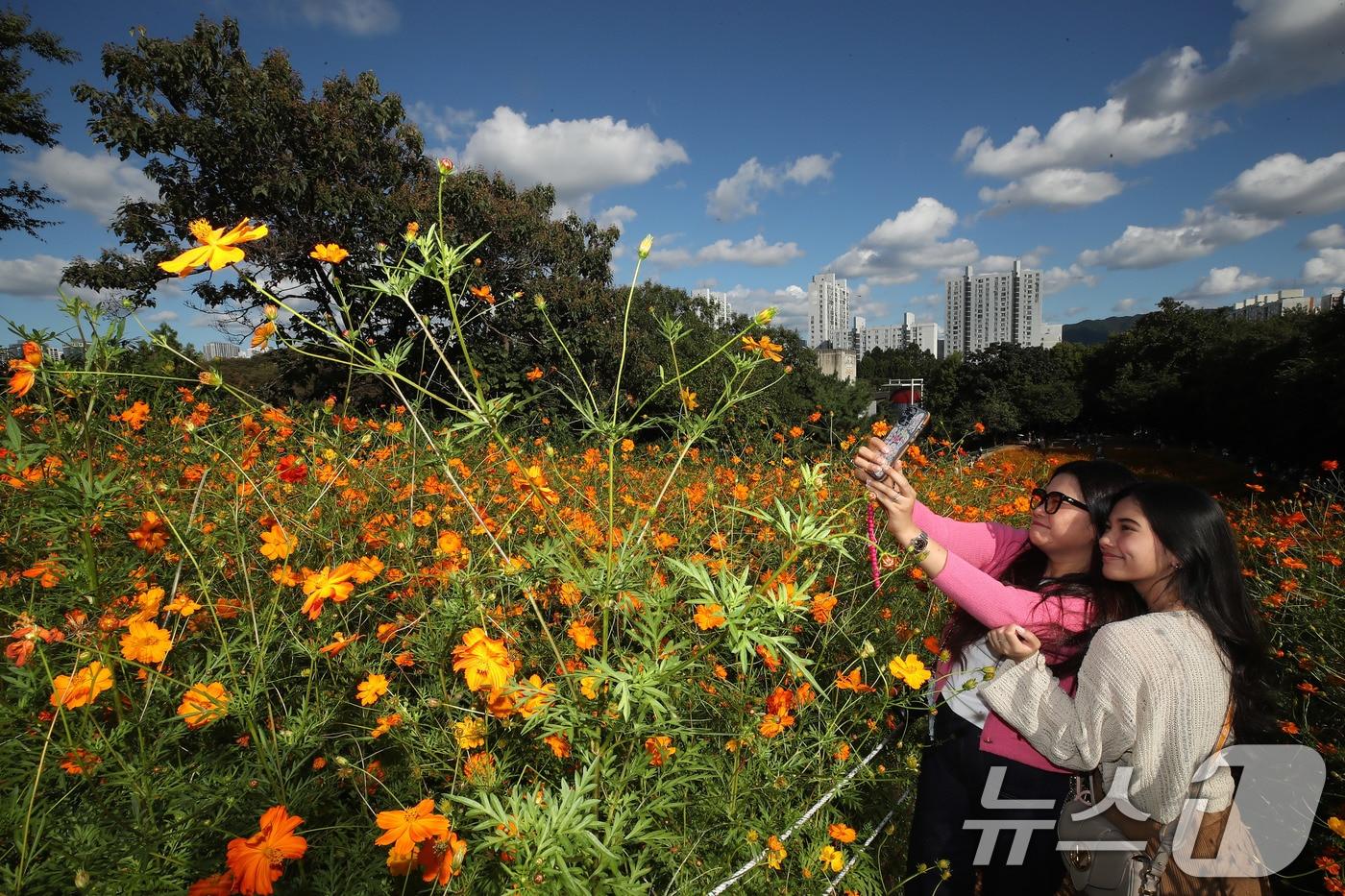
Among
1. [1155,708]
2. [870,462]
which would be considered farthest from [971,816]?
[870,462]

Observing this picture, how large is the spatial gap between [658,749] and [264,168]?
940 centimetres

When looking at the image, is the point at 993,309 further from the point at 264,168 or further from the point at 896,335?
the point at 264,168

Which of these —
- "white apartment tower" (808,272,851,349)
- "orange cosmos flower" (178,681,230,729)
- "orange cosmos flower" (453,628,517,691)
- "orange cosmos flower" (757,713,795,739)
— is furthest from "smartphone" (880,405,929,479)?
"white apartment tower" (808,272,851,349)

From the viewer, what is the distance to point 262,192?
7219 mm

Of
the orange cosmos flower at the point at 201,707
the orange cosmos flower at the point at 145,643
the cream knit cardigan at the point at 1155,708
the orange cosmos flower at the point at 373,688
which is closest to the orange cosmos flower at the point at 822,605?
the cream knit cardigan at the point at 1155,708

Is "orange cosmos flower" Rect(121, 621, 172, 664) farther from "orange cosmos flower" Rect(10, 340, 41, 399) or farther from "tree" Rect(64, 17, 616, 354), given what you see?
"tree" Rect(64, 17, 616, 354)

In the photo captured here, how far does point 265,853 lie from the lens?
28.9 inches

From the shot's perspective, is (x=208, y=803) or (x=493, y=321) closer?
(x=208, y=803)

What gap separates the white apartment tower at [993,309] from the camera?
96.2 meters

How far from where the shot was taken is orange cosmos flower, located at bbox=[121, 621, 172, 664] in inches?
40.8

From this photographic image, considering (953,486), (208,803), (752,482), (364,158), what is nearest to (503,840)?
(208,803)

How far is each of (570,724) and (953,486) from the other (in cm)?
293

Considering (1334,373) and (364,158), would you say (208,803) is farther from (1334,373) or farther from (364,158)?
(1334,373)

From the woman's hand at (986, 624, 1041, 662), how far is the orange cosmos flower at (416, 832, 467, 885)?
103cm
